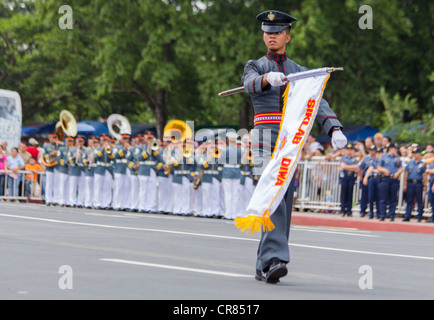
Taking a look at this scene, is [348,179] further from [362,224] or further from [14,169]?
[14,169]

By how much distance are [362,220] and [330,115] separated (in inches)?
453

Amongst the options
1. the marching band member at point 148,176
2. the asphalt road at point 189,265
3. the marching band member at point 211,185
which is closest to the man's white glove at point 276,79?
the asphalt road at point 189,265

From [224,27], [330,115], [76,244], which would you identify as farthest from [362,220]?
[224,27]

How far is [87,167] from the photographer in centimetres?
2614

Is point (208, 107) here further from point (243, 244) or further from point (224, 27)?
point (243, 244)

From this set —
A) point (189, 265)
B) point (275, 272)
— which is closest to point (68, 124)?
point (189, 265)

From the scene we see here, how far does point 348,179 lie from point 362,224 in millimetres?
2766

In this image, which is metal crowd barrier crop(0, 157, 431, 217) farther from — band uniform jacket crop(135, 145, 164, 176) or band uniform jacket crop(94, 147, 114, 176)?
band uniform jacket crop(94, 147, 114, 176)

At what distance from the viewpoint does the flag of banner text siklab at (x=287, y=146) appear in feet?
26.5

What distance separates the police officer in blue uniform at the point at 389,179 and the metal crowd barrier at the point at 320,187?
1.21 metres

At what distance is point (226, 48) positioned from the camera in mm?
35344

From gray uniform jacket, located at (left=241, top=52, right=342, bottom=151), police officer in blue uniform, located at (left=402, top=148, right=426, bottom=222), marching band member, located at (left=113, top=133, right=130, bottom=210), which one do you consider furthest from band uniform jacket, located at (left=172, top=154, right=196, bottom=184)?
gray uniform jacket, located at (left=241, top=52, right=342, bottom=151)

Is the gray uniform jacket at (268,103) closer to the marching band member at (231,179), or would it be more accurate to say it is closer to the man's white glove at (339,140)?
the man's white glove at (339,140)

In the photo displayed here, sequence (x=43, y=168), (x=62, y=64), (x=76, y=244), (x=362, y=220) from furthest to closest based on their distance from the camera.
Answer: (x=62, y=64) < (x=43, y=168) < (x=362, y=220) < (x=76, y=244)
